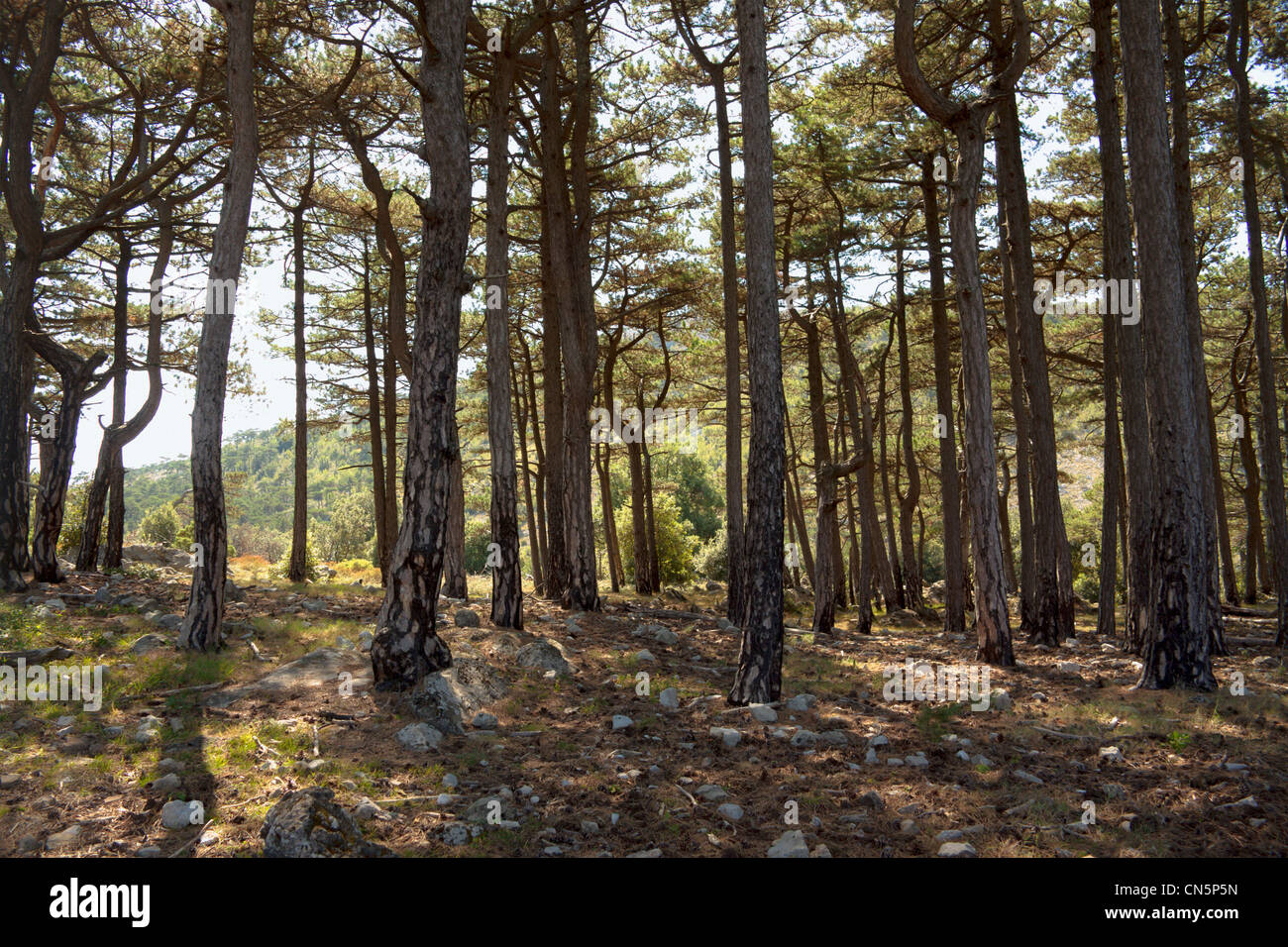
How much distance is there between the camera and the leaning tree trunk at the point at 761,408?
759 cm

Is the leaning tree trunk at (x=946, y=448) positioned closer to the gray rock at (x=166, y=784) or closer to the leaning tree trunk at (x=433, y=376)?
the leaning tree trunk at (x=433, y=376)

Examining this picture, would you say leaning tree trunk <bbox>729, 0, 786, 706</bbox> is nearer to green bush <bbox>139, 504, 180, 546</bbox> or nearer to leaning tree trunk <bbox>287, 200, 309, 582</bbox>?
leaning tree trunk <bbox>287, 200, 309, 582</bbox>

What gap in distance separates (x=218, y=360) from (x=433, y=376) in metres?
3.01

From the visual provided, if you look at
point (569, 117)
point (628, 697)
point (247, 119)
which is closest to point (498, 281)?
point (247, 119)

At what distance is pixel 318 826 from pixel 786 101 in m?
15.5

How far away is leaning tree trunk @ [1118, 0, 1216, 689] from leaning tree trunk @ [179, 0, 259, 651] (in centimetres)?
965

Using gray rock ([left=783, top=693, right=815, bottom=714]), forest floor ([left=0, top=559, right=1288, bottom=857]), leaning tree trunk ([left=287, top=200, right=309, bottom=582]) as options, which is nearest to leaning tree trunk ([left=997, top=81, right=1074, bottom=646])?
forest floor ([left=0, top=559, right=1288, bottom=857])

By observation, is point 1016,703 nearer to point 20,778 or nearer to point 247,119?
point 20,778

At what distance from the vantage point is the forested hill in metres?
83.7

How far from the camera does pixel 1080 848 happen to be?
462 centimetres

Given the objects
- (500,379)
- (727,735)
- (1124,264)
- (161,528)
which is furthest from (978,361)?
(161,528)

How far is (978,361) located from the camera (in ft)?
34.8

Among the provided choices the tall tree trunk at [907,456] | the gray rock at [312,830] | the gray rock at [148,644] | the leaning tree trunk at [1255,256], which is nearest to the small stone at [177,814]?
the gray rock at [312,830]

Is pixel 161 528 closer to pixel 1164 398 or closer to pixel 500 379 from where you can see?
pixel 500 379
